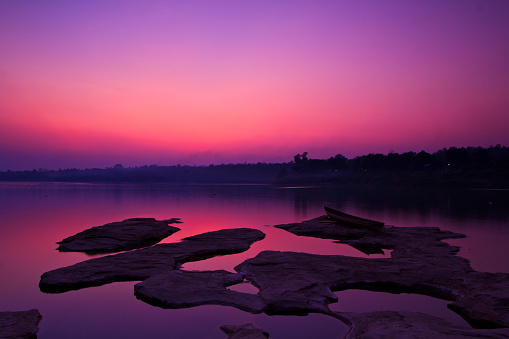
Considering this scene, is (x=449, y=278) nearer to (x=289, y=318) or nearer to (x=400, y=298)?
(x=400, y=298)

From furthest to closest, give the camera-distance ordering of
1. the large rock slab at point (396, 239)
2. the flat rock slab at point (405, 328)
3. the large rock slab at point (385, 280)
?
the large rock slab at point (396, 239), the large rock slab at point (385, 280), the flat rock slab at point (405, 328)

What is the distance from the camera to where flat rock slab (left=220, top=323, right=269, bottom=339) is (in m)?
7.59

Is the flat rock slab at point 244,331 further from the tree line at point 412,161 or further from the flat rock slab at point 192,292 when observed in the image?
the tree line at point 412,161

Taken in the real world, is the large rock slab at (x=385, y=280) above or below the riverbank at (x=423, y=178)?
below

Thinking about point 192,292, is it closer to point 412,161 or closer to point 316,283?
point 316,283

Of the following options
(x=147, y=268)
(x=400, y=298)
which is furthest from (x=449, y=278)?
(x=147, y=268)

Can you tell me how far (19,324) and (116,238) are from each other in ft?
35.8

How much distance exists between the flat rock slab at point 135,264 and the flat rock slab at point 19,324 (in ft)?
7.88

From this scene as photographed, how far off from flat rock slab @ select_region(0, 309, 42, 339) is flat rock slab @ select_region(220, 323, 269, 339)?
4297mm

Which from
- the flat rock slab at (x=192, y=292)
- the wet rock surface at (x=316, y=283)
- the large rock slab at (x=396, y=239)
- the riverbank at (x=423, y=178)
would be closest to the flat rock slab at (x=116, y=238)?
the wet rock surface at (x=316, y=283)

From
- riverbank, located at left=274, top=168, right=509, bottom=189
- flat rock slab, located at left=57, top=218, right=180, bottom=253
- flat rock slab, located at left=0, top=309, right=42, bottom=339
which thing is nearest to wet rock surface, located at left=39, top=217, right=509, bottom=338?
flat rock slab, located at left=0, top=309, right=42, bottom=339

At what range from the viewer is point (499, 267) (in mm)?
13836

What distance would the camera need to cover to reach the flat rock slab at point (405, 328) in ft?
22.4

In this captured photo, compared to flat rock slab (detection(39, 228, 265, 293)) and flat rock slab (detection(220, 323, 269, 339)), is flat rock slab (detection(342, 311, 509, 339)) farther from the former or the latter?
flat rock slab (detection(39, 228, 265, 293))
